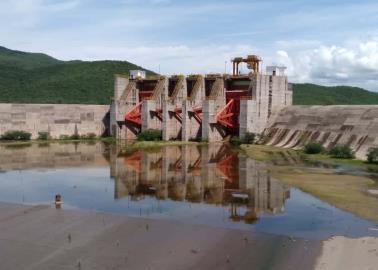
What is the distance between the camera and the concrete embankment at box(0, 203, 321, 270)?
19891mm

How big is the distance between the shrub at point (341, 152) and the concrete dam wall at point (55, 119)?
44.7 metres

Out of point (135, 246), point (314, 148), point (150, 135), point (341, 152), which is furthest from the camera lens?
point (150, 135)

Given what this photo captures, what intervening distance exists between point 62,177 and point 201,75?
43.4m

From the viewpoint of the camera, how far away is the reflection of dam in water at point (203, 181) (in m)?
32.8

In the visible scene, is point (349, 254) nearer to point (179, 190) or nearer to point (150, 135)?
point (179, 190)

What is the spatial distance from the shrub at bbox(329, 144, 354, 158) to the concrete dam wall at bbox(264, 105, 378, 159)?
112 centimetres

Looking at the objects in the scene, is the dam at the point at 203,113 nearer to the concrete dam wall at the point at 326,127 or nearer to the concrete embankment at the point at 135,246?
the concrete dam wall at the point at 326,127

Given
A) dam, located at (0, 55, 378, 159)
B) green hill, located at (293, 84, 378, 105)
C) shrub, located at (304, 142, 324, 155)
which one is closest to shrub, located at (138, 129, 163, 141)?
dam, located at (0, 55, 378, 159)

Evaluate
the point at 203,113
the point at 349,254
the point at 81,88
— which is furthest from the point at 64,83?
the point at 349,254

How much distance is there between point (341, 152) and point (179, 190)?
26.5 metres

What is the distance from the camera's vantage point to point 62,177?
4309 cm

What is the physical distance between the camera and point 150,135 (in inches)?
3007

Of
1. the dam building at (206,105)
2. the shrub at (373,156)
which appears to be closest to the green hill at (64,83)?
the dam building at (206,105)

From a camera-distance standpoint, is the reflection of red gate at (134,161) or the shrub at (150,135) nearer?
the reflection of red gate at (134,161)
